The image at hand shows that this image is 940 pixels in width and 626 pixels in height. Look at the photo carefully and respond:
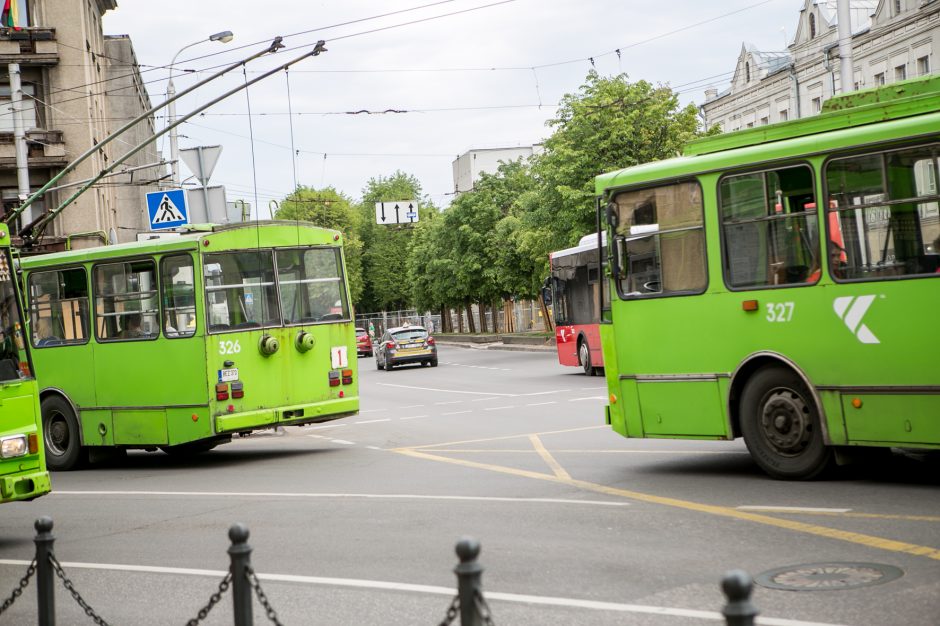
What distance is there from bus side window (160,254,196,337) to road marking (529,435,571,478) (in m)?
5.03

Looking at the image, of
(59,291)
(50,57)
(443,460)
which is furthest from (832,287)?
(50,57)

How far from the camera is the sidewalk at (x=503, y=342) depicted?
58.2 m

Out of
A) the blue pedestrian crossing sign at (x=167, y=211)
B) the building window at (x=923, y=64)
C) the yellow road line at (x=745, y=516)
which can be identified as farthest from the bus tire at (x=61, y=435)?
the building window at (x=923, y=64)

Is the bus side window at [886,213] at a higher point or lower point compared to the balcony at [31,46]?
lower

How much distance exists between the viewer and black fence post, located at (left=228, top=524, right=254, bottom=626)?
213 inches

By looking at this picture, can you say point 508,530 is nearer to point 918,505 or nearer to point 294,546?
point 294,546

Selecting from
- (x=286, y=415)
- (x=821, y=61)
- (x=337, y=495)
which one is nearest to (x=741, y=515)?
(x=337, y=495)

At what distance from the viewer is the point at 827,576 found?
24.7 feet

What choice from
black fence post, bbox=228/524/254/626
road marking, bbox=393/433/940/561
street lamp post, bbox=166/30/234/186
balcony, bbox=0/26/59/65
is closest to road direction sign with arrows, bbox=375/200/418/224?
balcony, bbox=0/26/59/65

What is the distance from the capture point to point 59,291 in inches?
735

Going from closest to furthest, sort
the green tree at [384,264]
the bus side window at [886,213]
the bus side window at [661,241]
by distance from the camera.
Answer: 1. the bus side window at [886,213]
2. the bus side window at [661,241]
3. the green tree at [384,264]

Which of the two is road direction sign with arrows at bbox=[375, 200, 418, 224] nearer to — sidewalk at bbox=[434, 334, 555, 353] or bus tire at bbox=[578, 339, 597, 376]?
sidewalk at bbox=[434, 334, 555, 353]

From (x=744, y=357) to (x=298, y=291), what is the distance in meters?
8.15

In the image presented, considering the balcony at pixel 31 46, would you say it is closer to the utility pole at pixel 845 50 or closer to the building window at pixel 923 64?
the utility pole at pixel 845 50
